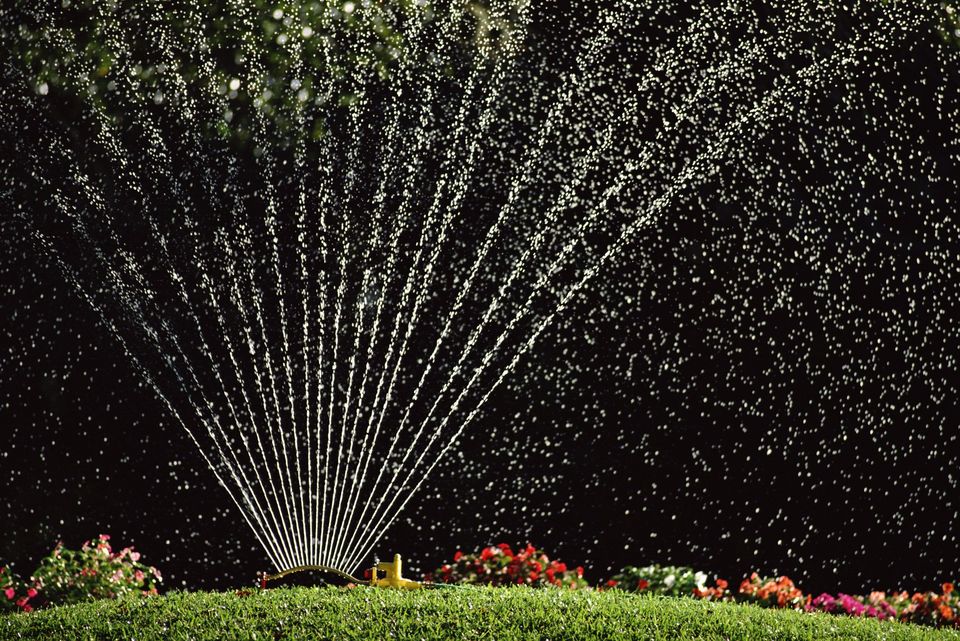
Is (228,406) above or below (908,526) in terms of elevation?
above

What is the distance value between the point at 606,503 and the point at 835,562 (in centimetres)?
192

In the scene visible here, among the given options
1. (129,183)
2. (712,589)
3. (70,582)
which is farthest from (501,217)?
(70,582)

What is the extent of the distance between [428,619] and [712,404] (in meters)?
4.63

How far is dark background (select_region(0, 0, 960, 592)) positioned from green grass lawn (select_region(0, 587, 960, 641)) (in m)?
3.13

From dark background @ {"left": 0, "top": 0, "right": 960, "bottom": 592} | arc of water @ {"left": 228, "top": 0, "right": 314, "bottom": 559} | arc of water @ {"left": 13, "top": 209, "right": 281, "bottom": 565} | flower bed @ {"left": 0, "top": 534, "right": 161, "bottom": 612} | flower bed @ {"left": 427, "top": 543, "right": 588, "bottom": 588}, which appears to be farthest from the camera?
arc of water @ {"left": 228, "top": 0, "right": 314, "bottom": 559}

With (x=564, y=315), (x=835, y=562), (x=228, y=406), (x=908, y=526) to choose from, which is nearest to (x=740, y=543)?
(x=835, y=562)

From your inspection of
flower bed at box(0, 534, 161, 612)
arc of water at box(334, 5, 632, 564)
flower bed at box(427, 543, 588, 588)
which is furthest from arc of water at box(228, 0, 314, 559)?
flower bed at box(427, 543, 588, 588)

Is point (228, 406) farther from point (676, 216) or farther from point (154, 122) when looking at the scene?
point (676, 216)

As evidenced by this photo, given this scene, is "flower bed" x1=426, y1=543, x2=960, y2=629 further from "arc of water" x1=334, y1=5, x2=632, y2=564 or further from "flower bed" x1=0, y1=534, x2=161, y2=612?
"flower bed" x1=0, y1=534, x2=161, y2=612

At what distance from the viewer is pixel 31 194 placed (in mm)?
8531

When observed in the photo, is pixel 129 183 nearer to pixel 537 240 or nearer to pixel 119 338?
pixel 119 338

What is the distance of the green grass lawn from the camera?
12.9ft

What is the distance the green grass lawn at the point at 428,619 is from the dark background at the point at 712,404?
123 inches

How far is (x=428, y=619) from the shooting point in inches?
159
